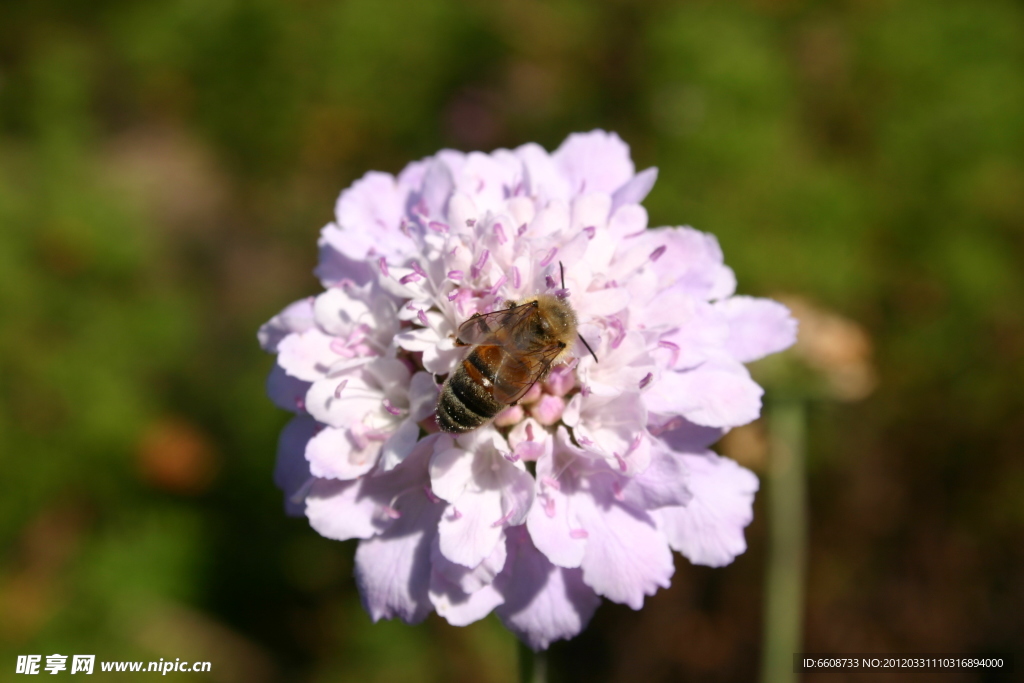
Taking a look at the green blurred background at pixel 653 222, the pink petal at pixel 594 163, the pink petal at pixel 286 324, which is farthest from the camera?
the green blurred background at pixel 653 222

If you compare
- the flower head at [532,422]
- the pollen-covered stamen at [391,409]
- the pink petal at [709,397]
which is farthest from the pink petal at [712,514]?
the pollen-covered stamen at [391,409]

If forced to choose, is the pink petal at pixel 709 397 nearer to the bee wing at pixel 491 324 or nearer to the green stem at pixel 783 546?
the bee wing at pixel 491 324

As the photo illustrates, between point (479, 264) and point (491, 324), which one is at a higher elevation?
point (479, 264)

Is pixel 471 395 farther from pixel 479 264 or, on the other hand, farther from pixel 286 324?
pixel 286 324

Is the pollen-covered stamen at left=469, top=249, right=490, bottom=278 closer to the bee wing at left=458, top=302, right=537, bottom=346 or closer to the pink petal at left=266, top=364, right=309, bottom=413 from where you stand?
the bee wing at left=458, top=302, right=537, bottom=346

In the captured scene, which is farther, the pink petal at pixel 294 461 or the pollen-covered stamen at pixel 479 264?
the pink petal at pixel 294 461

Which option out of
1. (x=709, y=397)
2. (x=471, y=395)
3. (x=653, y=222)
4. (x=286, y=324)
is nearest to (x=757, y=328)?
(x=709, y=397)

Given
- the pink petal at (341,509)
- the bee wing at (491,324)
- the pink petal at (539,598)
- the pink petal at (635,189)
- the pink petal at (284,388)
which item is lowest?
the pink petal at (539,598)
